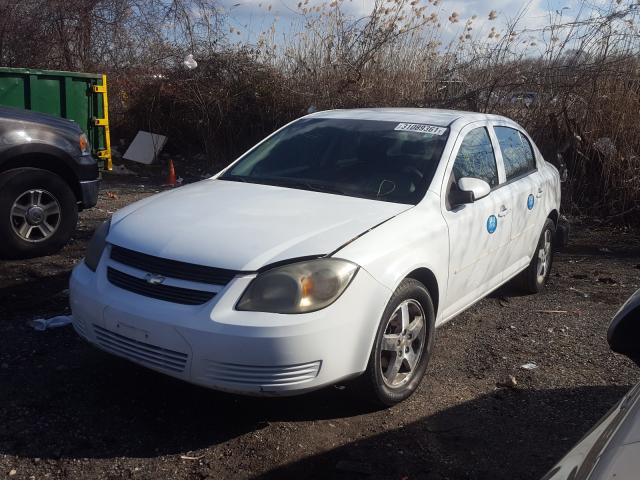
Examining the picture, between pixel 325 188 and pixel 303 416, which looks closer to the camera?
pixel 303 416

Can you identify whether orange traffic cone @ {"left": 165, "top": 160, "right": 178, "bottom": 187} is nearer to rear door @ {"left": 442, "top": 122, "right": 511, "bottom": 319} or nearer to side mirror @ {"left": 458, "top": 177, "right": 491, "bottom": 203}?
rear door @ {"left": 442, "top": 122, "right": 511, "bottom": 319}

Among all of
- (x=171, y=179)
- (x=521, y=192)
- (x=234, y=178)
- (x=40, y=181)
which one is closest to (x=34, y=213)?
(x=40, y=181)

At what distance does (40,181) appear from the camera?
638cm

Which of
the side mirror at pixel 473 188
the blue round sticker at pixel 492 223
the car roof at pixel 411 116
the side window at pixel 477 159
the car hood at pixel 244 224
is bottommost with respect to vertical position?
the blue round sticker at pixel 492 223

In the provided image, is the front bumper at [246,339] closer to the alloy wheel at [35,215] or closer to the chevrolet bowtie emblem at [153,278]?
the chevrolet bowtie emblem at [153,278]

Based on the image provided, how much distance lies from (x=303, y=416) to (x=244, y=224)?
3.55 ft

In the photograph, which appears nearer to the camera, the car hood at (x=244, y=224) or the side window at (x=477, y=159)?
the car hood at (x=244, y=224)

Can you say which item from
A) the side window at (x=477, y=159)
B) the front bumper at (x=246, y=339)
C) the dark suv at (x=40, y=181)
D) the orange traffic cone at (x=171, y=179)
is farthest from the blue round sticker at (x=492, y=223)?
the orange traffic cone at (x=171, y=179)

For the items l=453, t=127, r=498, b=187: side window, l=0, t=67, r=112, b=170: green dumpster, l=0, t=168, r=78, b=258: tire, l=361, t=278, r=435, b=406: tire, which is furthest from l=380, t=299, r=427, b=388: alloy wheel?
l=0, t=67, r=112, b=170: green dumpster

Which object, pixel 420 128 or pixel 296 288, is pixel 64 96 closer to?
pixel 420 128

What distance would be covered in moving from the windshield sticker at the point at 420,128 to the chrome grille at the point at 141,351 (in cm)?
240

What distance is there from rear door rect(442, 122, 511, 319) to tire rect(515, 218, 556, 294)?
40.8 inches

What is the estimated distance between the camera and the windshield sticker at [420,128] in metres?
4.82

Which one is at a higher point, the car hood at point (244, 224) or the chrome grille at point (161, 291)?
the car hood at point (244, 224)
